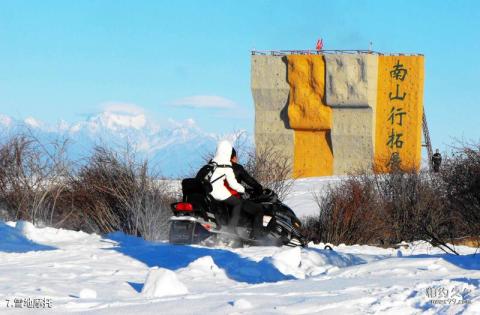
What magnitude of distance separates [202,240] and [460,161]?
998 cm

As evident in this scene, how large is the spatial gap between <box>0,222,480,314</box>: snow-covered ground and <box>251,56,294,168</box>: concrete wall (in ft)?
106

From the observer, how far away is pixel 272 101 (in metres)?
46.2

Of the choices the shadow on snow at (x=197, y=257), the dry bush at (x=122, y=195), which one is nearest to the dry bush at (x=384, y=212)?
the dry bush at (x=122, y=195)

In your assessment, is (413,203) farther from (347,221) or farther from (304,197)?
(304,197)

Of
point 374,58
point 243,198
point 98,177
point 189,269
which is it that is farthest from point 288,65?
point 189,269

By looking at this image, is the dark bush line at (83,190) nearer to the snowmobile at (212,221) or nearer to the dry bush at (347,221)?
the dry bush at (347,221)

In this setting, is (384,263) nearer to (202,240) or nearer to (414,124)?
(202,240)

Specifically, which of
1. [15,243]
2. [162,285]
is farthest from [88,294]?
[15,243]

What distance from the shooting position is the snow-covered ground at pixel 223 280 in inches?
283

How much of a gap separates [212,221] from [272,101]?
33730 millimetres

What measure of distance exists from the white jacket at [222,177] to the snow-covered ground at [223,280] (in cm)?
81

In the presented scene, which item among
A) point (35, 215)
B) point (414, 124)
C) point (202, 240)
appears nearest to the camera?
point (202, 240)

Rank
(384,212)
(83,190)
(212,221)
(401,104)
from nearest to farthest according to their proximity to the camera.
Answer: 1. (212,221)
2. (83,190)
3. (384,212)
4. (401,104)

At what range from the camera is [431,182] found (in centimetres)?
2228
